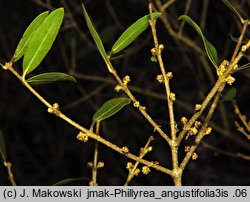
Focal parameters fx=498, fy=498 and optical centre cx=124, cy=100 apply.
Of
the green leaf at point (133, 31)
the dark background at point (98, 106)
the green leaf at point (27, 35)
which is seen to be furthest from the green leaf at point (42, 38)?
the dark background at point (98, 106)

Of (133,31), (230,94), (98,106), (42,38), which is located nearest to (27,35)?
(42,38)

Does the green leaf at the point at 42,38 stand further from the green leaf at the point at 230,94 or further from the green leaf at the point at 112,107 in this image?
the green leaf at the point at 230,94

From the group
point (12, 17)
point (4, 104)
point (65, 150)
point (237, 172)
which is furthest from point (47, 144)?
point (237, 172)

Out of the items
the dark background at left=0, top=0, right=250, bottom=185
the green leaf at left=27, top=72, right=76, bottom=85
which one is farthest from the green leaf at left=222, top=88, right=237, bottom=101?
the dark background at left=0, top=0, right=250, bottom=185

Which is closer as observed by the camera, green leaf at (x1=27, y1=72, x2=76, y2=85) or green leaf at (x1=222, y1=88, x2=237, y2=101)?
green leaf at (x1=27, y1=72, x2=76, y2=85)

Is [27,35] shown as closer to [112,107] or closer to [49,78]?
[49,78]

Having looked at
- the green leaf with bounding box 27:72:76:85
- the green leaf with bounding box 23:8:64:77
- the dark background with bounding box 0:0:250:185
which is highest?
the dark background with bounding box 0:0:250:185

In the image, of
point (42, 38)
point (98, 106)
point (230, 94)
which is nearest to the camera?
point (42, 38)

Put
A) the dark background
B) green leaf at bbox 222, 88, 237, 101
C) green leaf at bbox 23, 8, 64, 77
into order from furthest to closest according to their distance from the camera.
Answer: the dark background → green leaf at bbox 222, 88, 237, 101 → green leaf at bbox 23, 8, 64, 77

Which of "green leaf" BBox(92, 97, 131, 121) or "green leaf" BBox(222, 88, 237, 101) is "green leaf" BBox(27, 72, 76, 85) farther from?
"green leaf" BBox(222, 88, 237, 101)
